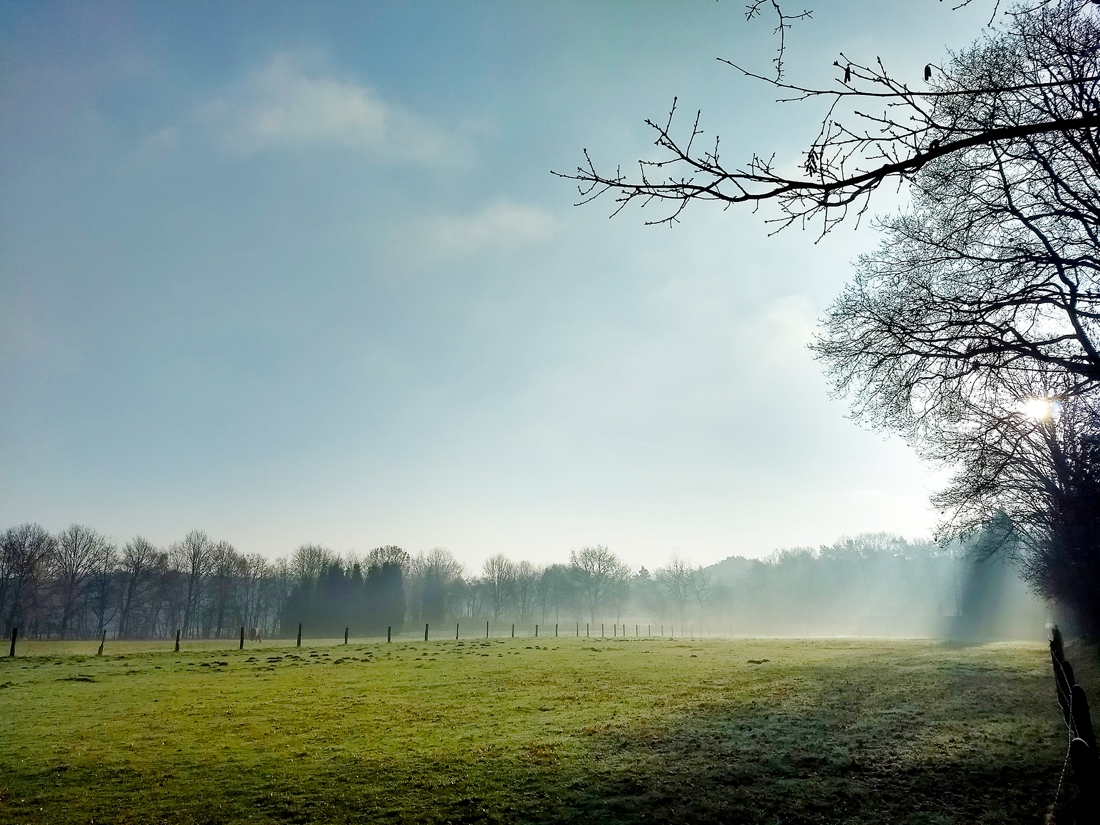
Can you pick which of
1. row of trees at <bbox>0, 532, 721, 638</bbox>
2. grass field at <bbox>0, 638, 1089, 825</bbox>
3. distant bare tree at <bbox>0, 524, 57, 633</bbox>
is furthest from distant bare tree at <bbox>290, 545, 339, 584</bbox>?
grass field at <bbox>0, 638, 1089, 825</bbox>

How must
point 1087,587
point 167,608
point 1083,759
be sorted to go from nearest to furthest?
point 1083,759, point 1087,587, point 167,608

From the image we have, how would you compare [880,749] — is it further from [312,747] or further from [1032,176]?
[312,747]

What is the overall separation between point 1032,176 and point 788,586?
436 feet

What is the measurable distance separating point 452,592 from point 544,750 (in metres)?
114

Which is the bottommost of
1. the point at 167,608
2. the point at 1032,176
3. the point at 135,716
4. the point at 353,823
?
the point at 167,608

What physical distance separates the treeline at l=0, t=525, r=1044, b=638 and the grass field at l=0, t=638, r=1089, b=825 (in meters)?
57.1

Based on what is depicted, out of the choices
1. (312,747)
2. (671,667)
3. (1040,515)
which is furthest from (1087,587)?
(312,747)

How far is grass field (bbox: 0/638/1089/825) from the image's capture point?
8.57 metres

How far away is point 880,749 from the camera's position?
36.7 feet

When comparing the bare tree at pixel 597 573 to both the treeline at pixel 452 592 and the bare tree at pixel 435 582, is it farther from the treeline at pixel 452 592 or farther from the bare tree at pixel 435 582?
the bare tree at pixel 435 582

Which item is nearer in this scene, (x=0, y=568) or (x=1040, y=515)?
(x=1040, y=515)

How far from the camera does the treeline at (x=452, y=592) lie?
258 ft

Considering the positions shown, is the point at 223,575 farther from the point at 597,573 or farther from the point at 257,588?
the point at 597,573

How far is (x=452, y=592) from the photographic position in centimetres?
11981
